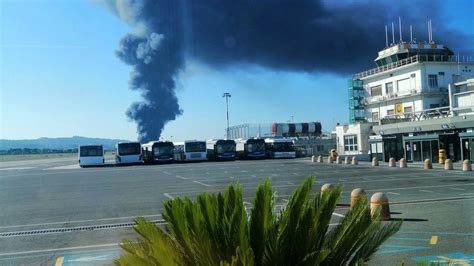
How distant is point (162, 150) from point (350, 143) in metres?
21.6

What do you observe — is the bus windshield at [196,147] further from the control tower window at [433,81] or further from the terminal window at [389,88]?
the control tower window at [433,81]

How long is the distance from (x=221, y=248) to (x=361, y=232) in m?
A: 1.18

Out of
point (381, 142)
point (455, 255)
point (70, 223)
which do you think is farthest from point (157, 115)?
point (455, 255)

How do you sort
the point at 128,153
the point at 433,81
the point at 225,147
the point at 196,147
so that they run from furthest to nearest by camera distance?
the point at 225,147 → the point at 196,147 → the point at 433,81 → the point at 128,153

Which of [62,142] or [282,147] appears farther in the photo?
[62,142]

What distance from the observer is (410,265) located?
7324mm

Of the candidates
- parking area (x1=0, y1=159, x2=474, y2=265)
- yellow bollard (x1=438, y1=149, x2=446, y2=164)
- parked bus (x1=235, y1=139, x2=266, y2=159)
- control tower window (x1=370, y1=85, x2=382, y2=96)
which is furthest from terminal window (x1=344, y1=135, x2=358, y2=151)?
parking area (x1=0, y1=159, x2=474, y2=265)

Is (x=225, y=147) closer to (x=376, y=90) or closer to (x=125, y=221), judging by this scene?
(x=376, y=90)

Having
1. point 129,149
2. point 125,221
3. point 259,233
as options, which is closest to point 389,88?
point 129,149

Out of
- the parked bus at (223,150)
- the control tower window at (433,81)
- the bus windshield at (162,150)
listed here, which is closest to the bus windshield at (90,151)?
the bus windshield at (162,150)

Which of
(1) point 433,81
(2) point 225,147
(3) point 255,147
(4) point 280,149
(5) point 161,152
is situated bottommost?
(4) point 280,149

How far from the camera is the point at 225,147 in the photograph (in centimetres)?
6028

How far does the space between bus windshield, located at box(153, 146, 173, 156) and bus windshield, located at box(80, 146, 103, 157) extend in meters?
6.04

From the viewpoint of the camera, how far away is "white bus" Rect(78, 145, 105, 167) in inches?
2164
